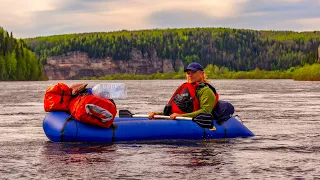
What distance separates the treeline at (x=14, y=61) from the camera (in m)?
134

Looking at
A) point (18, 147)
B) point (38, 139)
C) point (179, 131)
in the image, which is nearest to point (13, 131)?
point (38, 139)

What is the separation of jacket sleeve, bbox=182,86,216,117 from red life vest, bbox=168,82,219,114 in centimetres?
12

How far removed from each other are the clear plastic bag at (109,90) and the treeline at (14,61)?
122 m

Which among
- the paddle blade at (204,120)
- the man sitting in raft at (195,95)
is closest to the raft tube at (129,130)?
the paddle blade at (204,120)

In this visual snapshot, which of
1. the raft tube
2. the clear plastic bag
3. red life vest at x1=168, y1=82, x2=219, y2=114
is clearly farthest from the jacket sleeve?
the clear plastic bag

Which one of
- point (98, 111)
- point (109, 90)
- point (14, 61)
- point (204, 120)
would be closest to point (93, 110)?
point (98, 111)

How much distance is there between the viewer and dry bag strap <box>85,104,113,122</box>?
571 inches

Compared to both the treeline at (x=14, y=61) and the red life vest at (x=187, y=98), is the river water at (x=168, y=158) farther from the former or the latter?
the treeline at (x=14, y=61)

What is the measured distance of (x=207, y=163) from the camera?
1220cm

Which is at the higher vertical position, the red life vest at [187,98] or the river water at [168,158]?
the red life vest at [187,98]

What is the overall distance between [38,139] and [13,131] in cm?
226

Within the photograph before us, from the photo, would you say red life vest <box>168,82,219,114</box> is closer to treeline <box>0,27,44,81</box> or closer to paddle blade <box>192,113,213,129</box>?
paddle blade <box>192,113,213,129</box>

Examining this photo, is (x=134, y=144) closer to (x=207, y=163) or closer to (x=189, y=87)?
(x=189, y=87)

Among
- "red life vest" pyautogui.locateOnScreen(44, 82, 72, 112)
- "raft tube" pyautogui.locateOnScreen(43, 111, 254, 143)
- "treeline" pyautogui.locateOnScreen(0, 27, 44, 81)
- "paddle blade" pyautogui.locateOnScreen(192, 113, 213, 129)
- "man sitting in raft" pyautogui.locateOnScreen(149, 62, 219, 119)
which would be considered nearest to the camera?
"raft tube" pyautogui.locateOnScreen(43, 111, 254, 143)
